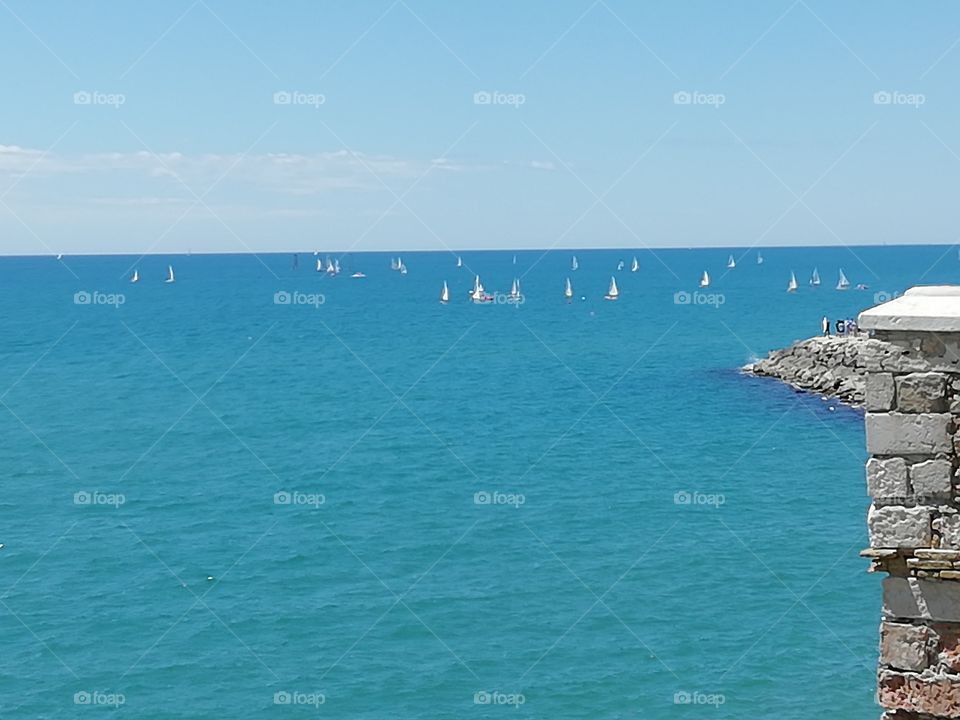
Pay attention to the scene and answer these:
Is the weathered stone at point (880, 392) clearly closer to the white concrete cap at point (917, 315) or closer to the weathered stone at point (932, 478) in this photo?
the white concrete cap at point (917, 315)

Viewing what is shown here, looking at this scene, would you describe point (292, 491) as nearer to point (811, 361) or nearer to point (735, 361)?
point (811, 361)

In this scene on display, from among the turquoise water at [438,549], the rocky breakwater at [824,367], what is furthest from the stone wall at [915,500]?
the rocky breakwater at [824,367]

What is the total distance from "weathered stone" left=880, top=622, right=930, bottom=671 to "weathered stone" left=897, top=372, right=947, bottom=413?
1.59m

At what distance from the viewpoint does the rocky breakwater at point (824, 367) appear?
5844 centimetres

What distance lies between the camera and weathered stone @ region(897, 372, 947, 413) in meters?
7.73

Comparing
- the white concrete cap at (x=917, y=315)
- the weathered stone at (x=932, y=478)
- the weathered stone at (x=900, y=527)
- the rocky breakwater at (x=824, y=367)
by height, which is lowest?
the weathered stone at (x=900, y=527)

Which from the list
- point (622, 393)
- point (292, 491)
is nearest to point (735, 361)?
point (622, 393)

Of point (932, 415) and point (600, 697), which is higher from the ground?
point (932, 415)

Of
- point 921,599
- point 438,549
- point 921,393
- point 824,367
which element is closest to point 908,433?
point 921,393

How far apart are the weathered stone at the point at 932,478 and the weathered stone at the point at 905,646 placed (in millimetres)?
999

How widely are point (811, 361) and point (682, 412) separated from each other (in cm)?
960

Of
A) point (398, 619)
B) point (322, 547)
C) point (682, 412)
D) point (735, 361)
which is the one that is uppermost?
point (735, 361)

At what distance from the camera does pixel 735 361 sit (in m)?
79.0

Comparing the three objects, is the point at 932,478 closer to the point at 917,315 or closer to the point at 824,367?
the point at 917,315
